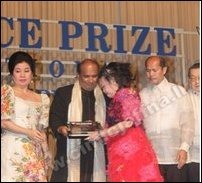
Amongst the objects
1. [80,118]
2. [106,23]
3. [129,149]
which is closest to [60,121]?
[80,118]

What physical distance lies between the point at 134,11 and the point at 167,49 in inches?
16.3

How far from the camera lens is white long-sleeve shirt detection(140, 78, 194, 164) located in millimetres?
2129

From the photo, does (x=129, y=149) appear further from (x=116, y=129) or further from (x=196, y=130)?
(x=196, y=130)

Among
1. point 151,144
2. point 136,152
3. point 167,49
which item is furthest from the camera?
point 167,49

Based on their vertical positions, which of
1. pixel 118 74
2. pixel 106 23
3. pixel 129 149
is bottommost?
pixel 129 149

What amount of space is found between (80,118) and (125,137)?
393 mm

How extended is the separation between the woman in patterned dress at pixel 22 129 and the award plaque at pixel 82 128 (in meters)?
0.12

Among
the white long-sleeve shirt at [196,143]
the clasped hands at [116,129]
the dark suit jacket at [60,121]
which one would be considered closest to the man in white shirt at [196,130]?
the white long-sleeve shirt at [196,143]

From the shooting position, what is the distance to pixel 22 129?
75.9 inches

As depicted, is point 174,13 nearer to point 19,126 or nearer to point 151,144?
point 151,144

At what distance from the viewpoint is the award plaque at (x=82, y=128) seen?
6.76 ft

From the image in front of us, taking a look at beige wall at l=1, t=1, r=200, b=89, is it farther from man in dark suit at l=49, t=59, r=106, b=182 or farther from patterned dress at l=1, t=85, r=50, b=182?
patterned dress at l=1, t=85, r=50, b=182

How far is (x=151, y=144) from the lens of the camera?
83.7 inches

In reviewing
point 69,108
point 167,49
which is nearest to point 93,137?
point 69,108
